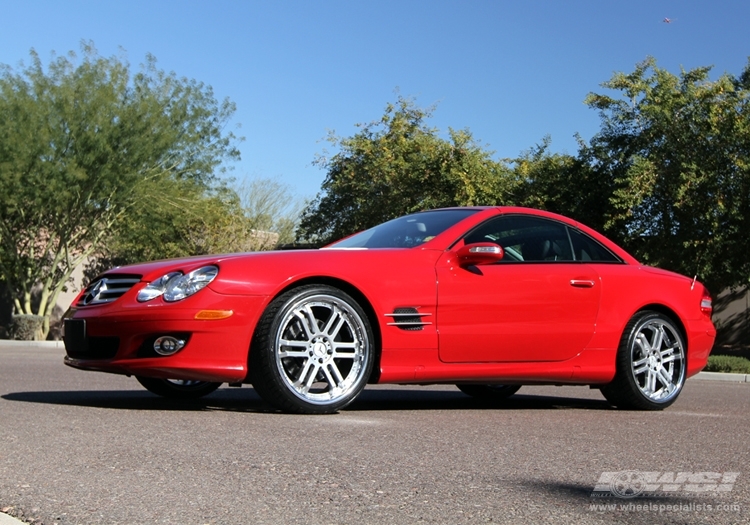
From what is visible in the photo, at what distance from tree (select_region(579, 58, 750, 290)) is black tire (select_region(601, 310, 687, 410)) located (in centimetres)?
1691

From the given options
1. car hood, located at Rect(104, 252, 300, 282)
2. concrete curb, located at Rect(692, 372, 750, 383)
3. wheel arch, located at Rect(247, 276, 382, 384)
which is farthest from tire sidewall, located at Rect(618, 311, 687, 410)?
concrete curb, located at Rect(692, 372, 750, 383)

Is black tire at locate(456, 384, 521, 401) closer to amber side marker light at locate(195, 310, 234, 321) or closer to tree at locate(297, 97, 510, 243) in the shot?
amber side marker light at locate(195, 310, 234, 321)

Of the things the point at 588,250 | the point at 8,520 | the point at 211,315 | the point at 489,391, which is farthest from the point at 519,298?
the point at 8,520

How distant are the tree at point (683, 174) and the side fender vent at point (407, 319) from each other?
61.5 feet

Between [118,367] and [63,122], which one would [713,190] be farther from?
[118,367]

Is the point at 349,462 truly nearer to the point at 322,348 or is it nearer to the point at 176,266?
the point at 322,348

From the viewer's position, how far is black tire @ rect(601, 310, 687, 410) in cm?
831

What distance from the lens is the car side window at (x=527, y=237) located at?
26.5 feet

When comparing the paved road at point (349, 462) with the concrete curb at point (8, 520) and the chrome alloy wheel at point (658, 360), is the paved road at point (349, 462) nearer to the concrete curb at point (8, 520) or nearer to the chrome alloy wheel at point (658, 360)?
the concrete curb at point (8, 520)

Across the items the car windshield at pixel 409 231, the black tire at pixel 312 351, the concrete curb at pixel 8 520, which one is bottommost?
the concrete curb at pixel 8 520

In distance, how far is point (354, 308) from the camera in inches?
281

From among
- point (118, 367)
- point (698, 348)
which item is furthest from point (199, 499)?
point (698, 348)

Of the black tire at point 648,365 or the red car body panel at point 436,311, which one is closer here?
the red car body panel at point 436,311

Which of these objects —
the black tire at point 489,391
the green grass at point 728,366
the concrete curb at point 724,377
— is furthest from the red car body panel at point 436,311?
the green grass at point 728,366
